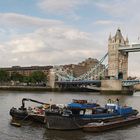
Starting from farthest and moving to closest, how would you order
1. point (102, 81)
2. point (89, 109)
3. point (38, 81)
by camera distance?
point (38, 81) → point (102, 81) → point (89, 109)

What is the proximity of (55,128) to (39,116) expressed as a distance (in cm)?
322

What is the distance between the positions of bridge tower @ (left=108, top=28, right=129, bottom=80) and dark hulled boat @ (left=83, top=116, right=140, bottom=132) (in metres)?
70.2

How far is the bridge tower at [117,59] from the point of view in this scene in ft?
338

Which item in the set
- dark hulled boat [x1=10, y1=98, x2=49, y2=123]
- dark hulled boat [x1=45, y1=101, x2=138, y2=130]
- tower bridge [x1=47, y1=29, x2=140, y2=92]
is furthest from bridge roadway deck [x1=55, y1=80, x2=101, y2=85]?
dark hulled boat [x1=45, y1=101, x2=138, y2=130]

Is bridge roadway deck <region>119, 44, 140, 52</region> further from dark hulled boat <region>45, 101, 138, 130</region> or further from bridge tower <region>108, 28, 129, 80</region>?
dark hulled boat <region>45, 101, 138, 130</region>

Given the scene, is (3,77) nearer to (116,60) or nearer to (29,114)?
(116,60)

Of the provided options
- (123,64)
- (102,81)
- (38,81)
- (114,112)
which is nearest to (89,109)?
(114,112)

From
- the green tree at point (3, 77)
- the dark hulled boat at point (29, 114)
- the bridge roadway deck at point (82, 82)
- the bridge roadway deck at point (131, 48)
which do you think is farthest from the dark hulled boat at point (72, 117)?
the green tree at point (3, 77)

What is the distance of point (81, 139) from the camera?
24.1 metres

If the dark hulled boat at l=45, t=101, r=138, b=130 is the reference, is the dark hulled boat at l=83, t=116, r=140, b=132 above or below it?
below

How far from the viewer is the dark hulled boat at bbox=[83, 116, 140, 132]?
86.0 feet

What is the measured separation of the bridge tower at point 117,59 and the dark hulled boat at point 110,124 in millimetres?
70198

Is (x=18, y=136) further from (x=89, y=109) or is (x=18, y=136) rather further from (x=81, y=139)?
(x=89, y=109)

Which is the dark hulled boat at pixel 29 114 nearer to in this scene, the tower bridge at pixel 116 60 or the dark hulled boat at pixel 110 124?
the dark hulled boat at pixel 110 124
